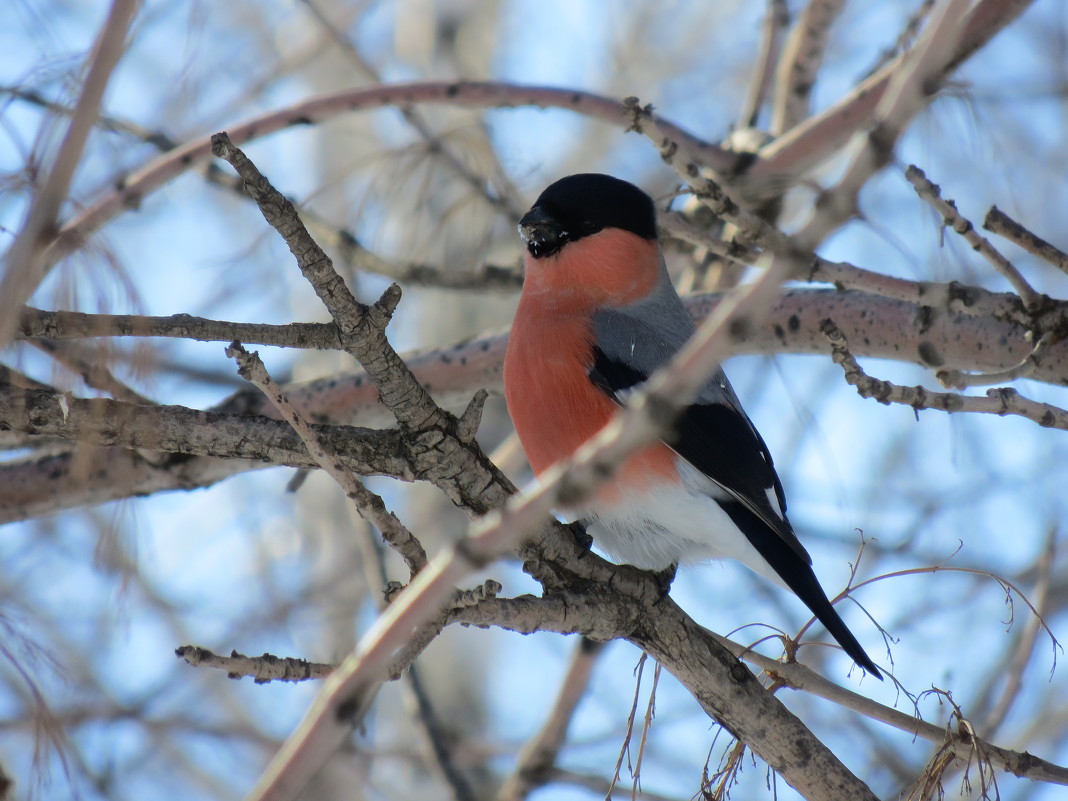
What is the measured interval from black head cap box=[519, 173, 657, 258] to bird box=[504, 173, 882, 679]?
0.01 m

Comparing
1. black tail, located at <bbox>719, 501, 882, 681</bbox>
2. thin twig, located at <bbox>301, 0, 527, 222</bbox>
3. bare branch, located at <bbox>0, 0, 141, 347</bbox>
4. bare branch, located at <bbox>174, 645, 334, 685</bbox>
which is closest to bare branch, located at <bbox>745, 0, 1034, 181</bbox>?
thin twig, located at <bbox>301, 0, 527, 222</bbox>

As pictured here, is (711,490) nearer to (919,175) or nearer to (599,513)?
(599,513)

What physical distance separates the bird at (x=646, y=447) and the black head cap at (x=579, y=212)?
0.01m

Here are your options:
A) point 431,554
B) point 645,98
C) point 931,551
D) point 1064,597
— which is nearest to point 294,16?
point 645,98

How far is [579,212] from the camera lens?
3629 millimetres

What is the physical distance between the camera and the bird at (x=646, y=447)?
3049 mm

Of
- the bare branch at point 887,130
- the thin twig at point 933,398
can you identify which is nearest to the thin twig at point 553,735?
the thin twig at point 933,398

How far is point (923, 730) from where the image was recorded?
2.12 meters

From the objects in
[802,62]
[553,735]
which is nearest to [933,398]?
[553,735]

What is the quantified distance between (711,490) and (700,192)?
0.88m

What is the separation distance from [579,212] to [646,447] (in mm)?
988

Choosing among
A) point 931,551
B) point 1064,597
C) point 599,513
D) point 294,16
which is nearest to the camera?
point 599,513

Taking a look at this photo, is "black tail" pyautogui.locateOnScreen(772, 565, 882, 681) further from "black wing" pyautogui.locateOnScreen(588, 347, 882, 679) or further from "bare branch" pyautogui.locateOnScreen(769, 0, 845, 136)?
"bare branch" pyautogui.locateOnScreen(769, 0, 845, 136)

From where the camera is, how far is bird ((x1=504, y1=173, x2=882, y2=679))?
3.05m
